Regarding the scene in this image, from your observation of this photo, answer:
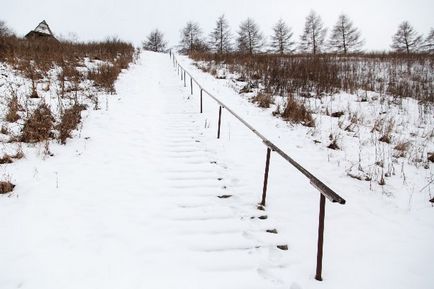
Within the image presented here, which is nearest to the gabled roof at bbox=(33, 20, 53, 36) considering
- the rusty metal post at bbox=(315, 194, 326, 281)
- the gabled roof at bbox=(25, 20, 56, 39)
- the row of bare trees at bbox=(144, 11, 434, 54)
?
the gabled roof at bbox=(25, 20, 56, 39)

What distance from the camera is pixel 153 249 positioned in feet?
11.4

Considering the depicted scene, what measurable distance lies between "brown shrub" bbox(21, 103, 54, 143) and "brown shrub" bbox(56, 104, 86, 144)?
23 cm

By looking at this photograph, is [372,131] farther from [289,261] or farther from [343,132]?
[289,261]

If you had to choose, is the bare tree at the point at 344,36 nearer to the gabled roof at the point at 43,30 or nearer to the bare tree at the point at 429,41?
the bare tree at the point at 429,41

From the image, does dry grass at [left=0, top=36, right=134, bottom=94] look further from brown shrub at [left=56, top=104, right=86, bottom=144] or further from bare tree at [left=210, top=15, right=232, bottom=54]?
bare tree at [left=210, top=15, right=232, bottom=54]

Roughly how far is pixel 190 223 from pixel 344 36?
147 feet

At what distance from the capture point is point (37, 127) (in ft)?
20.6

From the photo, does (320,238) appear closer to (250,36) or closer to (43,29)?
(43,29)

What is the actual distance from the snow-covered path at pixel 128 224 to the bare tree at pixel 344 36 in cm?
4176

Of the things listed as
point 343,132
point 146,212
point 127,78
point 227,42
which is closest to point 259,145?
point 343,132

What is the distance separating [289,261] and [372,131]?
6110mm

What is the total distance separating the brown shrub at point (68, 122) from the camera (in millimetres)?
6297

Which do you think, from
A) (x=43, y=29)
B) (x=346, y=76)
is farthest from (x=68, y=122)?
(x=43, y=29)

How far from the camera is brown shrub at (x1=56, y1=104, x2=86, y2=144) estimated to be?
630cm
